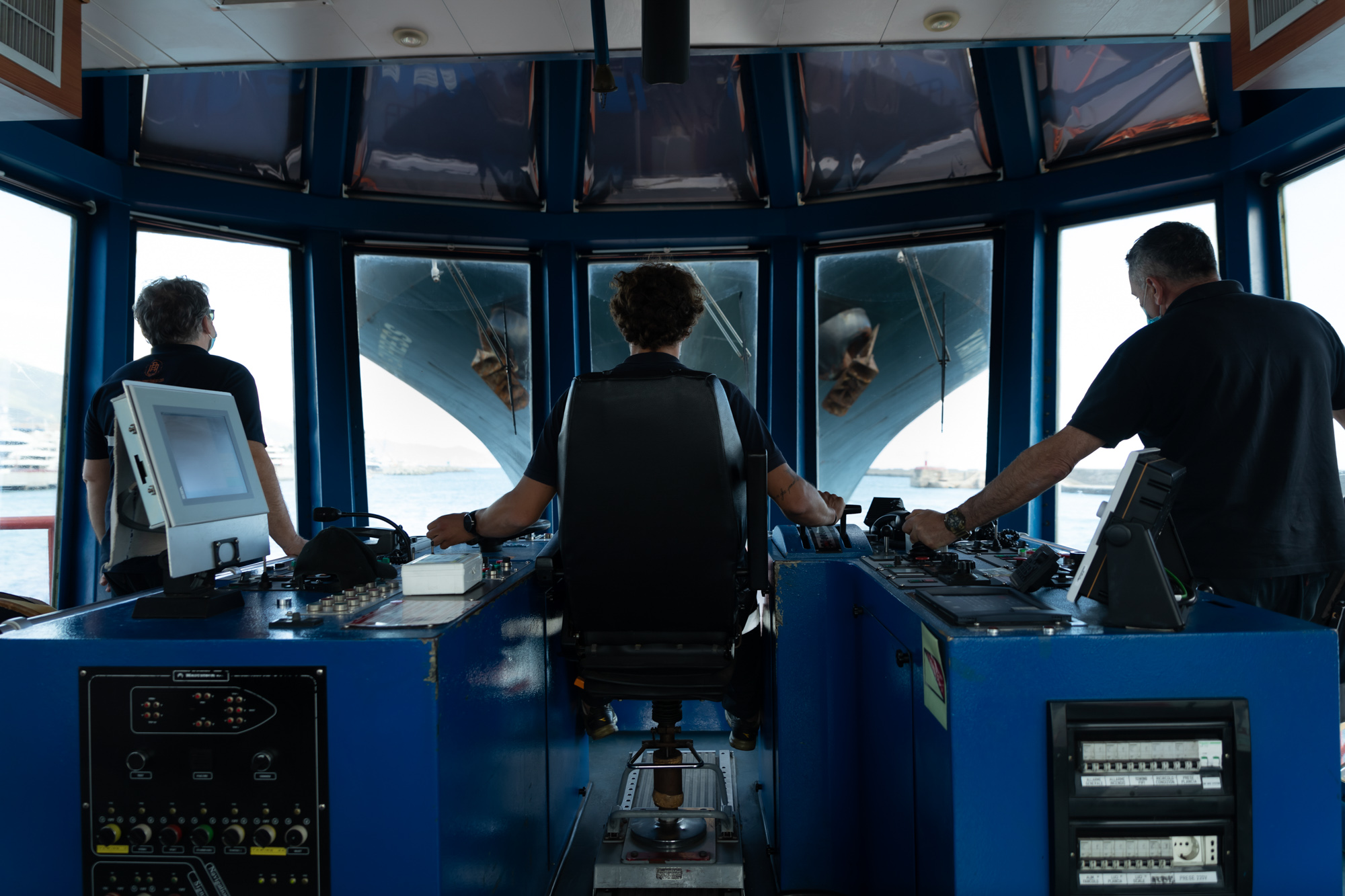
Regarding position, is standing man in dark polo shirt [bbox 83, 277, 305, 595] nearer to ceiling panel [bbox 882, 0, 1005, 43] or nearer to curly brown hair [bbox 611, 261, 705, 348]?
curly brown hair [bbox 611, 261, 705, 348]

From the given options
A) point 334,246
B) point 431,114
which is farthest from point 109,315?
point 431,114

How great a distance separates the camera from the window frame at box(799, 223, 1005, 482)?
3785mm

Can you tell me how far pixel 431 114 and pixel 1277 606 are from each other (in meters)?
4.05

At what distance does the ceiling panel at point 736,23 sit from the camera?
8.47 feet

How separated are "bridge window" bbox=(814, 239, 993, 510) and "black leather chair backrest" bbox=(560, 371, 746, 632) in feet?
8.03

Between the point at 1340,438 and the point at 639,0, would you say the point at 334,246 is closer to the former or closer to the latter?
the point at 639,0

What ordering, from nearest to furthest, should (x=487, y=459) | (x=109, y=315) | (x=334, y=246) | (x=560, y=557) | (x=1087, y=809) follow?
(x=1087, y=809), (x=560, y=557), (x=109, y=315), (x=334, y=246), (x=487, y=459)

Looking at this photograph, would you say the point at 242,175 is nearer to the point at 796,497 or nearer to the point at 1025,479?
the point at 796,497

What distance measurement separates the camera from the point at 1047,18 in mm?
2656

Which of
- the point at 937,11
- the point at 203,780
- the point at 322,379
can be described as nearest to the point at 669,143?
the point at 937,11

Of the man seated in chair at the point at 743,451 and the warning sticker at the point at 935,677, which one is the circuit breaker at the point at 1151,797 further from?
the man seated in chair at the point at 743,451

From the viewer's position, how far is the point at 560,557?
6.62 feet

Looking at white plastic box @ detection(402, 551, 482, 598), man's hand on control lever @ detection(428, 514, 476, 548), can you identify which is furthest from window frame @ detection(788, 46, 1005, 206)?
white plastic box @ detection(402, 551, 482, 598)

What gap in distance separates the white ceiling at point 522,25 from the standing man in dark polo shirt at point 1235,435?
1.40 metres
